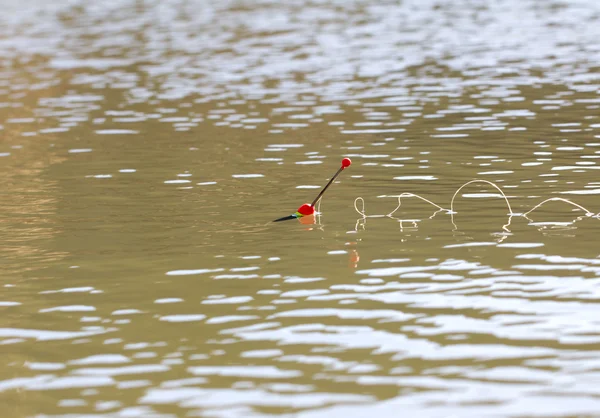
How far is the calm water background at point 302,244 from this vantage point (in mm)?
9453

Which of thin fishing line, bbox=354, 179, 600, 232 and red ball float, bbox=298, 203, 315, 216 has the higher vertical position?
red ball float, bbox=298, 203, 315, 216

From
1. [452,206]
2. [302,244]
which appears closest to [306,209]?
[302,244]

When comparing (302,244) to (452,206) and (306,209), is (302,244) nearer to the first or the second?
(306,209)

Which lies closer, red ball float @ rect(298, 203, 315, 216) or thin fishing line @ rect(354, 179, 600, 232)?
thin fishing line @ rect(354, 179, 600, 232)

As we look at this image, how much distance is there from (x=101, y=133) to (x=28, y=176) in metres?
4.94

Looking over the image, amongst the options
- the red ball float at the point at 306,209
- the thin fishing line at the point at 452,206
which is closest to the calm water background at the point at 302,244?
the thin fishing line at the point at 452,206

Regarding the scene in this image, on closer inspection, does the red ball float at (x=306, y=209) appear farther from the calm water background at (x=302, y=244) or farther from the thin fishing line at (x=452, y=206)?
the thin fishing line at (x=452, y=206)

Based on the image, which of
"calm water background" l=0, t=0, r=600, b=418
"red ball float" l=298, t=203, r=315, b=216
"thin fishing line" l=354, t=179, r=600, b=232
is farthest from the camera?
"red ball float" l=298, t=203, r=315, b=216

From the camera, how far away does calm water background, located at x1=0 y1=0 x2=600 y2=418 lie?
9.45 meters

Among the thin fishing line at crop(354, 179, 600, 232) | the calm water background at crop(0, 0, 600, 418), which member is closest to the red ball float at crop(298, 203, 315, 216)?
the calm water background at crop(0, 0, 600, 418)

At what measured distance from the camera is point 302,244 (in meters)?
14.2

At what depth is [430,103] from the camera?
27031mm

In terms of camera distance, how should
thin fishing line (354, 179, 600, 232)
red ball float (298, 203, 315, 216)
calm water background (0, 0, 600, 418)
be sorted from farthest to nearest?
1. red ball float (298, 203, 315, 216)
2. thin fishing line (354, 179, 600, 232)
3. calm water background (0, 0, 600, 418)

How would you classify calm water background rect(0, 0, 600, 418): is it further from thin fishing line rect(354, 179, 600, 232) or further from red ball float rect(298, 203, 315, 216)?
red ball float rect(298, 203, 315, 216)
